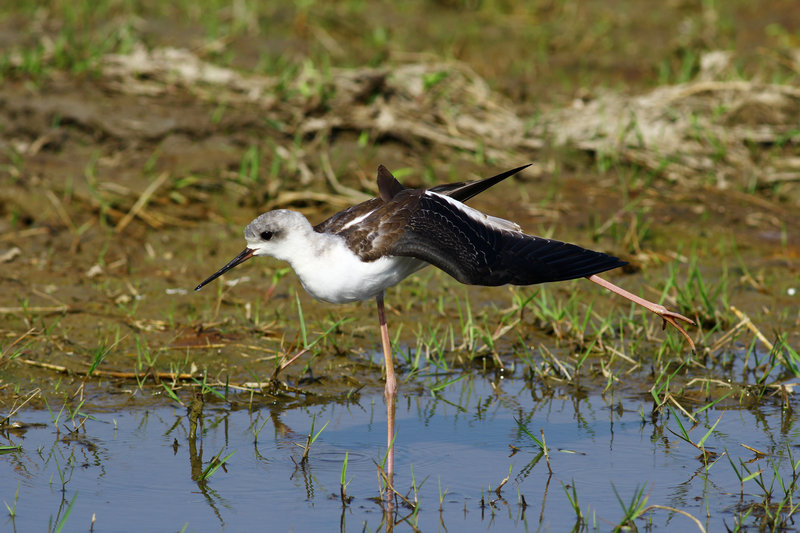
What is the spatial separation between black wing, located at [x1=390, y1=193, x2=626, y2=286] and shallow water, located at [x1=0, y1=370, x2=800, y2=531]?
2.47 feet

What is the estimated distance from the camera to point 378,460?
437cm

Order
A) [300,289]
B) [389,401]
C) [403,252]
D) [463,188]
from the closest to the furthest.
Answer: [403,252]
[389,401]
[463,188]
[300,289]

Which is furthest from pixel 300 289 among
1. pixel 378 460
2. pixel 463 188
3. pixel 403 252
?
pixel 403 252

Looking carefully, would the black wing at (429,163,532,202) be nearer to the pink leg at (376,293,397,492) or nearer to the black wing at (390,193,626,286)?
the black wing at (390,193,626,286)

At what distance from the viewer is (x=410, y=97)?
804cm

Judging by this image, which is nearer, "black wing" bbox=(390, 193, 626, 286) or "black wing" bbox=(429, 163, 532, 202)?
"black wing" bbox=(390, 193, 626, 286)

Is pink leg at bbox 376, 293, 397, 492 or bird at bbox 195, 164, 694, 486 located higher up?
bird at bbox 195, 164, 694, 486

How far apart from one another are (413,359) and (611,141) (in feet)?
9.88

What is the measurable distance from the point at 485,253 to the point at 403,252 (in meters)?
0.33

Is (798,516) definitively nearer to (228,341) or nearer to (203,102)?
(228,341)

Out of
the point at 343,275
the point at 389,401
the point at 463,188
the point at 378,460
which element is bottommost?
the point at 378,460

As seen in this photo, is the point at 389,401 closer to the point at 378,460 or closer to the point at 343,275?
the point at 378,460

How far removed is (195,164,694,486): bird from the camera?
407cm

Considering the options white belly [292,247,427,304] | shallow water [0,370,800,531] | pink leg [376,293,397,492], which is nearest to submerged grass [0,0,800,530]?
shallow water [0,370,800,531]
